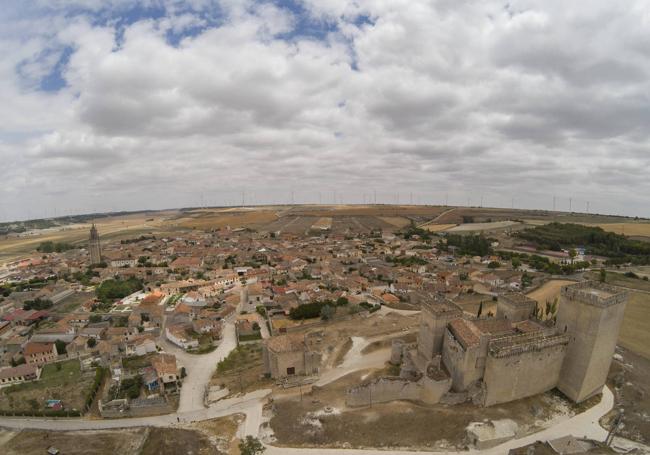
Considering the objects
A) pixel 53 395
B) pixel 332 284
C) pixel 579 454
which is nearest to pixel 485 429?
pixel 579 454

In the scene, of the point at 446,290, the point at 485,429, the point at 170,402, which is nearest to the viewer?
the point at 485,429

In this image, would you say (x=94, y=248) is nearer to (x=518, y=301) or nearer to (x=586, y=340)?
(x=518, y=301)

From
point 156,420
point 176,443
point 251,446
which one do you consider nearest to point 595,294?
point 251,446

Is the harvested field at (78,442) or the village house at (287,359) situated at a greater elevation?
the village house at (287,359)

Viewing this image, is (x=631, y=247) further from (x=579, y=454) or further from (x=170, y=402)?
(x=170, y=402)

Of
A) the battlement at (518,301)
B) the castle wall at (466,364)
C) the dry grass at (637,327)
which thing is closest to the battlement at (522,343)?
the castle wall at (466,364)

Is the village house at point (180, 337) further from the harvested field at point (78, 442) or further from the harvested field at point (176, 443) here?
the harvested field at point (176, 443)

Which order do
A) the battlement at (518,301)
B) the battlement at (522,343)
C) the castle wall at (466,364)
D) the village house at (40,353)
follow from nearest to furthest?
the battlement at (522,343) → the castle wall at (466,364) → the battlement at (518,301) → the village house at (40,353)
